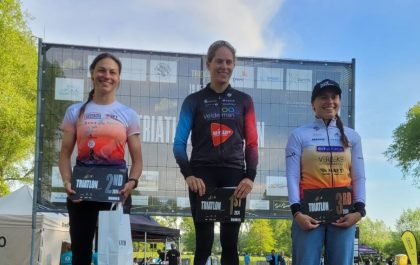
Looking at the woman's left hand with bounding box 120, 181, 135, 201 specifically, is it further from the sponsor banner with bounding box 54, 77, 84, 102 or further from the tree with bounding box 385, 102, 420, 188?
the tree with bounding box 385, 102, 420, 188

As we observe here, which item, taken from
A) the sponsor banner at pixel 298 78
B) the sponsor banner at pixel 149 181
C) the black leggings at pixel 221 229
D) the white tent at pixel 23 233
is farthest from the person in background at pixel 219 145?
the white tent at pixel 23 233

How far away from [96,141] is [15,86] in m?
20.5

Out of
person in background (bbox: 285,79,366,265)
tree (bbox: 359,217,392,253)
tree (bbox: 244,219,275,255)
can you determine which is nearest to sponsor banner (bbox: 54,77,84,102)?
person in background (bbox: 285,79,366,265)

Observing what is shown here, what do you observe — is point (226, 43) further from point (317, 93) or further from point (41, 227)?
point (41, 227)

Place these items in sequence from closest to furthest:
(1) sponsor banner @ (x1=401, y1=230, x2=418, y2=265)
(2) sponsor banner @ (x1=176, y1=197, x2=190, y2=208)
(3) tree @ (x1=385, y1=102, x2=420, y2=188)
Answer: (2) sponsor banner @ (x1=176, y1=197, x2=190, y2=208), (1) sponsor banner @ (x1=401, y1=230, x2=418, y2=265), (3) tree @ (x1=385, y1=102, x2=420, y2=188)

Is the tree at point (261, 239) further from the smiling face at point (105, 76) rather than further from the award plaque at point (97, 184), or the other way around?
the award plaque at point (97, 184)

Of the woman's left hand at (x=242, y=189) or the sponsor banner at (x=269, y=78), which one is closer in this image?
the woman's left hand at (x=242, y=189)

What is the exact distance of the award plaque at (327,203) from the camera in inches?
142

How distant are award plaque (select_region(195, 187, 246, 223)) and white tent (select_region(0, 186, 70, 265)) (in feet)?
34.2

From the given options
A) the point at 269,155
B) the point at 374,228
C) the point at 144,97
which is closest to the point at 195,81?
the point at 144,97

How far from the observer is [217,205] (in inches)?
150

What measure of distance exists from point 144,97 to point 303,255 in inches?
262

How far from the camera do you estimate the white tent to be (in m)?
13.6

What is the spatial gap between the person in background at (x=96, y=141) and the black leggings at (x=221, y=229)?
1.61 ft
